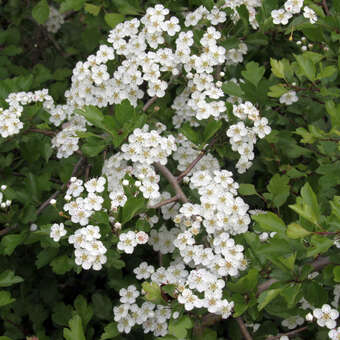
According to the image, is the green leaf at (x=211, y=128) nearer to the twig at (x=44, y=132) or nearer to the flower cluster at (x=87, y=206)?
the flower cluster at (x=87, y=206)

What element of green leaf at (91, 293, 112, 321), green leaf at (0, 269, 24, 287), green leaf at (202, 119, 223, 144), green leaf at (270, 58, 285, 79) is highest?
green leaf at (270, 58, 285, 79)

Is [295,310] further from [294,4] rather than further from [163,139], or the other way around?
[294,4]

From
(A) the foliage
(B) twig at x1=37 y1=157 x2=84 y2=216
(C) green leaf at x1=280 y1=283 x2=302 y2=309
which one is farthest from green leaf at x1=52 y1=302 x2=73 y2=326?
(C) green leaf at x1=280 y1=283 x2=302 y2=309

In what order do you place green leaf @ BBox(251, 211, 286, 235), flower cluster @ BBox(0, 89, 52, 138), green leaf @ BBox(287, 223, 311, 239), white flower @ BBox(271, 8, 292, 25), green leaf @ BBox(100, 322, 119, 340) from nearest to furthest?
green leaf @ BBox(287, 223, 311, 239) < green leaf @ BBox(251, 211, 286, 235) < green leaf @ BBox(100, 322, 119, 340) < flower cluster @ BBox(0, 89, 52, 138) < white flower @ BBox(271, 8, 292, 25)

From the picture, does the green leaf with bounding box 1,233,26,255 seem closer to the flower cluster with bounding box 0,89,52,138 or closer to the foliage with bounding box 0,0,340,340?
the foliage with bounding box 0,0,340,340

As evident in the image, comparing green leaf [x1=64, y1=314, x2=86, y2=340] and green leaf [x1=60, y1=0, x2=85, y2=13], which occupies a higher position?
green leaf [x1=60, y1=0, x2=85, y2=13]
